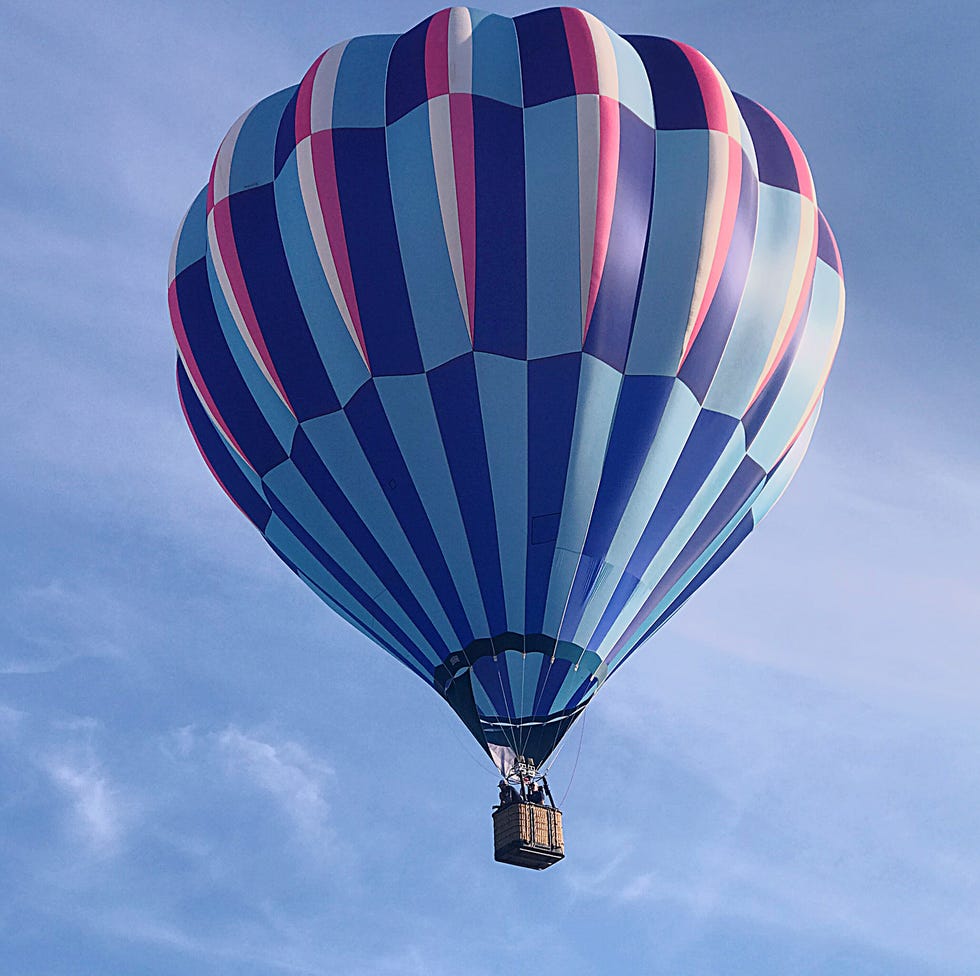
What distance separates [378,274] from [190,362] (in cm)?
293

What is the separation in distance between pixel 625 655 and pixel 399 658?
7.20 feet

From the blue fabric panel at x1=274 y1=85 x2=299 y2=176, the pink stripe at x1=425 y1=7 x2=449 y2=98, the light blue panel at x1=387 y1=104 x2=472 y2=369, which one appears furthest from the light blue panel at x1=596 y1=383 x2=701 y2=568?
the blue fabric panel at x1=274 y1=85 x2=299 y2=176

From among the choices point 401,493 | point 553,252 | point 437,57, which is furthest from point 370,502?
point 437,57

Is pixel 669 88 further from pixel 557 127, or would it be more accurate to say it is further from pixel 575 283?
pixel 575 283

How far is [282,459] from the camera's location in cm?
1742

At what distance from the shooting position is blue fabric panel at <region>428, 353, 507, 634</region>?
16281 mm

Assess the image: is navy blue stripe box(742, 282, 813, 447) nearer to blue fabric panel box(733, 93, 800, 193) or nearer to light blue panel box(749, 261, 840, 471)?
light blue panel box(749, 261, 840, 471)

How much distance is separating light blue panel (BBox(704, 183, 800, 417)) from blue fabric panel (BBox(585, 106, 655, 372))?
3.77 feet

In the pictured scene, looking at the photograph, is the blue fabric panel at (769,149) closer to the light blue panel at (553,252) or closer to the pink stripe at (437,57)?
the light blue panel at (553,252)

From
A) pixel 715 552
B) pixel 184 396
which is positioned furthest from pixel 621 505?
pixel 184 396

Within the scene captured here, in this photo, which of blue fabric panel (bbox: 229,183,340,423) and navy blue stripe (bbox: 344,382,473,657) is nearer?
navy blue stripe (bbox: 344,382,473,657)

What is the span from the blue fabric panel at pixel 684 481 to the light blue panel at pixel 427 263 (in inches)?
93.4

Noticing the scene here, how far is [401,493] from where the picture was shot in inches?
652

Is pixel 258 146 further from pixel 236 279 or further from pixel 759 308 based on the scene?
pixel 759 308
